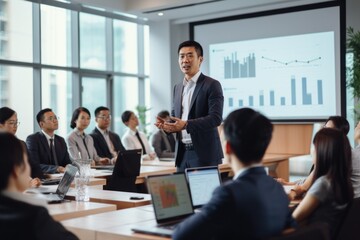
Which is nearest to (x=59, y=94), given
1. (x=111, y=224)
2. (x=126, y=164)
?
(x=126, y=164)

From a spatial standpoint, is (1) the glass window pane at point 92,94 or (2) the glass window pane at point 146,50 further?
(2) the glass window pane at point 146,50

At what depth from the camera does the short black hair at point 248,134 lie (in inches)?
72.2

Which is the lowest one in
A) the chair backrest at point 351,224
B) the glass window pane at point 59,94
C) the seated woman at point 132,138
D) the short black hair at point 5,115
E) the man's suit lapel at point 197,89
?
the chair backrest at point 351,224

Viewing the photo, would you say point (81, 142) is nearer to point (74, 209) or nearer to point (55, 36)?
→ point (55, 36)

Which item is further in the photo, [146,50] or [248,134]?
[146,50]

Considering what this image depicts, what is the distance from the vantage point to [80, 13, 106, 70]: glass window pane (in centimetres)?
913

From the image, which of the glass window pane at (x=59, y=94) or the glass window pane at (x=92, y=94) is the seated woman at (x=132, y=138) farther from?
the glass window pane at (x=92, y=94)

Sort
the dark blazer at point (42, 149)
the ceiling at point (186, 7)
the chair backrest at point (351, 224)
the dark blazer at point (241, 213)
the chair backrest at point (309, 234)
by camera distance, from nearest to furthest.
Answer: the chair backrest at point (309, 234) → the dark blazer at point (241, 213) → the chair backrest at point (351, 224) → the dark blazer at point (42, 149) → the ceiling at point (186, 7)

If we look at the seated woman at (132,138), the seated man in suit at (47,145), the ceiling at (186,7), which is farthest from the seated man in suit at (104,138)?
the ceiling at (186,7)

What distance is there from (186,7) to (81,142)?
3.62 meters

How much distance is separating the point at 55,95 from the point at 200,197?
21.5 feet

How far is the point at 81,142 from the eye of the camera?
6.13m

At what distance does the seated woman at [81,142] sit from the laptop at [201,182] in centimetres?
335

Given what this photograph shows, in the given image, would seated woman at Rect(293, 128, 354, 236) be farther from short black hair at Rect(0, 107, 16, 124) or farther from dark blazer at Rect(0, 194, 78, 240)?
short black hair at Rect(0, 107, 16, 124)
